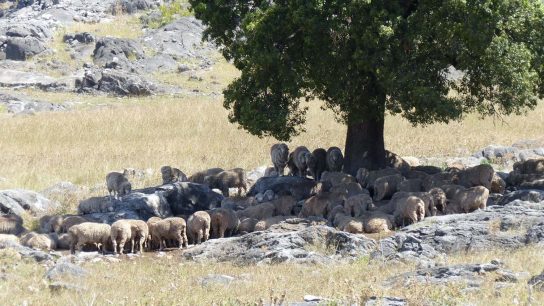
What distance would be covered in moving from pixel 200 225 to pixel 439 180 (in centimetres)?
704

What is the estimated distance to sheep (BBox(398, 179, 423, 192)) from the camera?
2253 centimetres

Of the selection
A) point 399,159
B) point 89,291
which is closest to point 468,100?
point 399,159

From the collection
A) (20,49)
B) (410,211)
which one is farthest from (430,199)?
(20,49)

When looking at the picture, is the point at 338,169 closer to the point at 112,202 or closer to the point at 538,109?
the point at 112,202

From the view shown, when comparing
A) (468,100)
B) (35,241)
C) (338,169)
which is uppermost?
(468,100)

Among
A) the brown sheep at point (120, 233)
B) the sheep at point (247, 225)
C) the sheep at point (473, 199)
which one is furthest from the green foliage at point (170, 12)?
the brown sheep at point (120, 233)

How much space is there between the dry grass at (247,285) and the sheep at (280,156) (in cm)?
1064

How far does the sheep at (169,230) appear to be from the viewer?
19766 mm

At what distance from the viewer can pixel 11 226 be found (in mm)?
21219

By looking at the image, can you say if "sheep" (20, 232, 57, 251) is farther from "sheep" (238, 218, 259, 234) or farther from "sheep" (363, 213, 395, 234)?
"sheep" (363, 213, 395, 234)

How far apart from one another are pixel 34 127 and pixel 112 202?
18946mm

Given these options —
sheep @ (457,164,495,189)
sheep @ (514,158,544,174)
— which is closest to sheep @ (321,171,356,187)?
sheep @ (457,164,495,189)

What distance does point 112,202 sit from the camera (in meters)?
22.9

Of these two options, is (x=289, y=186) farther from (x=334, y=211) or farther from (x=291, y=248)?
(x=291, y=248)
